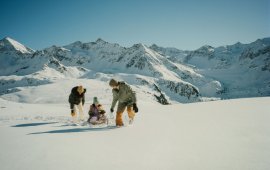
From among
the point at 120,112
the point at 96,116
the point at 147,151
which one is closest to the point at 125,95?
the point at 120,112

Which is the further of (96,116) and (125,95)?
(96,116)

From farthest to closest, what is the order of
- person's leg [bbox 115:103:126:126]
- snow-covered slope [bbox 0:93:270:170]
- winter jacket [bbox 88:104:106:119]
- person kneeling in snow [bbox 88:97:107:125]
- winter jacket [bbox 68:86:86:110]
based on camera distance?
winter jacket [bbox 68:86:86:110] → winter jacket [bbox 88:104:106:119] → person kneeling in snow [bbox 88:97:107:125] → person's leg [bbox 115:103:126:126] → snow-covered slope [bbox 0:93:270:170]

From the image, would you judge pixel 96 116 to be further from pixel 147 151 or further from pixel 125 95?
pixel 147 151

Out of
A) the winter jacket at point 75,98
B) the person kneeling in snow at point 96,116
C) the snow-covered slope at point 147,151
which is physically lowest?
the snow-covered slope at point 147,151

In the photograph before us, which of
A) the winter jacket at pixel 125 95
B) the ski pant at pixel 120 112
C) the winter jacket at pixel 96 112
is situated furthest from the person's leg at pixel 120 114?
the winter jacket at pixel 96 112

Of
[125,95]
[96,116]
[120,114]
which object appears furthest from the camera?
[96,116]

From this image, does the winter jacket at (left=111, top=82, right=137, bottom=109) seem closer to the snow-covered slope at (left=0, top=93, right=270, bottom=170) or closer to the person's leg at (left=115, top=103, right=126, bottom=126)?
the person's leg at (left=115, top=103, right=126, bottom=126)

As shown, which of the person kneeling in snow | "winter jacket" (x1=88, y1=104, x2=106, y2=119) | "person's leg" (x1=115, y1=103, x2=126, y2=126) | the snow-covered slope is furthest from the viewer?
A: "winter jacket" (x1=88, y1=104, x2=106, y2=119)

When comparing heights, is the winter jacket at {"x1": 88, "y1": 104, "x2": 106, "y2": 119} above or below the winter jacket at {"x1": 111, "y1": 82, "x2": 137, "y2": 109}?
below

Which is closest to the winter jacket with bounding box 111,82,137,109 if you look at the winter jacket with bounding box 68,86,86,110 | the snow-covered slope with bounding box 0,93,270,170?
the snow-covered slope with bounding box 0,93,270,170

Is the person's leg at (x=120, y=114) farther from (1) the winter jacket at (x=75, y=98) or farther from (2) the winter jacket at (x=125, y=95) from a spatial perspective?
(1) the winter jacket at (x=75, y=98)

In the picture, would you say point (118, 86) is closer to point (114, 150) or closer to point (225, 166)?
point (114, 150)

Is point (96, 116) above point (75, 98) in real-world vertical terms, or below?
below

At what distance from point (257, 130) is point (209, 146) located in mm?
2687
